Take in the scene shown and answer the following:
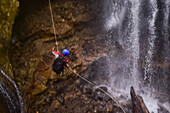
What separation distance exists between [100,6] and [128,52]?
266 cm

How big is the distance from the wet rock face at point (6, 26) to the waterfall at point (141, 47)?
4.09m

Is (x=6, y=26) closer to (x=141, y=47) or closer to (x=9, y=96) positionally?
(x=9, y=96)

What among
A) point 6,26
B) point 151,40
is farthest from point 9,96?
point 151,40

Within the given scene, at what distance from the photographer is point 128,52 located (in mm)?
6703

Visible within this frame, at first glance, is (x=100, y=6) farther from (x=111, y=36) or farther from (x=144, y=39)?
(x=144, y=39)

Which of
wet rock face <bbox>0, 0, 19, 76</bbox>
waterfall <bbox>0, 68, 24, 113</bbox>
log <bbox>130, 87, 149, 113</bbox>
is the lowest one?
log <bbox>130, 87, 149, 113</bbox>

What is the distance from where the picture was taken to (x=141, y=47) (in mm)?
6430

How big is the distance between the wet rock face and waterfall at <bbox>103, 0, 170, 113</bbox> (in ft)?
13.4

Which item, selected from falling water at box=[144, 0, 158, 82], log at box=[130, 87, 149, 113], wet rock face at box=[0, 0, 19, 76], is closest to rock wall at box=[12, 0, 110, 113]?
wet rock face at box=[0, 0, 19, 76]

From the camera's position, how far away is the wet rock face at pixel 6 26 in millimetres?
3615

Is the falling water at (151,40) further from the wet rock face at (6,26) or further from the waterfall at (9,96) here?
the waterfall at (9,96)

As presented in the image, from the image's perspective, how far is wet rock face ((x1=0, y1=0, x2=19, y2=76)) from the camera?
362cm

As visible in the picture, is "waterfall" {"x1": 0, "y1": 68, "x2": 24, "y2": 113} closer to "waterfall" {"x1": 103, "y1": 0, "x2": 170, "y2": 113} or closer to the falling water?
"waterfall" {"x1": 103, "y1": 0, "x2": 170, "y2": 113}

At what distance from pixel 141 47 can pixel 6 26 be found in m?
5.67
